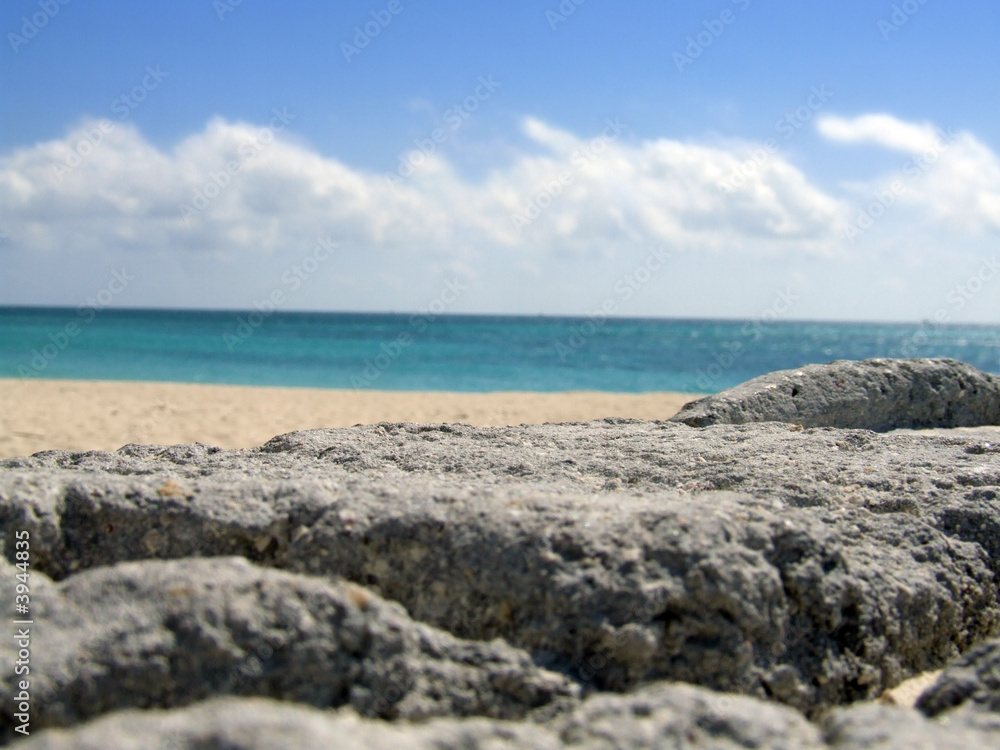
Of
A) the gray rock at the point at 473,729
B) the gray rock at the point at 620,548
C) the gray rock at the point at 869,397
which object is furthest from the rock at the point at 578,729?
the gray rock at the point at 869,397

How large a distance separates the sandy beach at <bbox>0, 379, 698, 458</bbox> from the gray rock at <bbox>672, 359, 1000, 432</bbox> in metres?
4.72

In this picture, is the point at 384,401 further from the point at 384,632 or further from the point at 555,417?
the point at 384,632

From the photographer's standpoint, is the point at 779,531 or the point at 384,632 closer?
the point at 384,632

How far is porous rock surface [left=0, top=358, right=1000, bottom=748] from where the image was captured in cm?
144

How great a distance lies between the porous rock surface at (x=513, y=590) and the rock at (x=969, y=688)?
0.11 ft

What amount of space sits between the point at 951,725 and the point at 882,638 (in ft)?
2.04

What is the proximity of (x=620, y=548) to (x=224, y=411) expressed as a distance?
36.0 feet

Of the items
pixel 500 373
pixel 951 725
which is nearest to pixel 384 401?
pixel 500 373

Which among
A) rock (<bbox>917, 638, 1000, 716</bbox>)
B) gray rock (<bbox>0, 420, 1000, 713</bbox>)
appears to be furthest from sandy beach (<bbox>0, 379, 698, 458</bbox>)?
rock (<bbox>917, 638, 1000, 716</bbox>)

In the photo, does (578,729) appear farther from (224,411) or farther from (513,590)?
(224,411)

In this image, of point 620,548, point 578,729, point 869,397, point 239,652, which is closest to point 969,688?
point 620,548

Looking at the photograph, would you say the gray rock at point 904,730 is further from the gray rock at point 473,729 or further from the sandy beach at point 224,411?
the sandy beach at point 224,411

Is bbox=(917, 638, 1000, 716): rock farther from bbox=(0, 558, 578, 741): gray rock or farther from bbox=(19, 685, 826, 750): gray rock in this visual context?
bbox=(0, 558, 578, 741): gray rock

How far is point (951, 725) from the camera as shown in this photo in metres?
1.44
